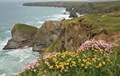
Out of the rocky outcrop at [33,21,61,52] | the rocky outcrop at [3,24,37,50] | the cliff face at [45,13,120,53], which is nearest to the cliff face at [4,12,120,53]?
the cliff face at [45,13,120,53]

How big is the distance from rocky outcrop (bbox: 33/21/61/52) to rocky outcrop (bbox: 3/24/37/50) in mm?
3944

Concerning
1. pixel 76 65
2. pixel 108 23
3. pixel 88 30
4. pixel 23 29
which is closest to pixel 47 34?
pixel 23 29

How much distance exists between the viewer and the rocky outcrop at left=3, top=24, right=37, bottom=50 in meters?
51.6

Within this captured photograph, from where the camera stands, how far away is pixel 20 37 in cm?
5222

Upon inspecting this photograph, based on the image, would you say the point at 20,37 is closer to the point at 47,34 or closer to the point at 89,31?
the point at 47,34

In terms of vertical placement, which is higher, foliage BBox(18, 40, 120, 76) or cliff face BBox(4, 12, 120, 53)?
foliage BBox(18, 40, 120, 76)

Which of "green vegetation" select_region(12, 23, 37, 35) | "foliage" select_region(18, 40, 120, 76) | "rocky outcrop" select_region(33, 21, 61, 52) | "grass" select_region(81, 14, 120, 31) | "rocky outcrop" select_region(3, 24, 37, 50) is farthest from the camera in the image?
"green vegetation" select_region(12, 23, 37, 35)

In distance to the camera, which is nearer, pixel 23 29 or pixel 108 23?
pixel 108 23

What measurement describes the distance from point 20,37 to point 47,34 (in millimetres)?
6177

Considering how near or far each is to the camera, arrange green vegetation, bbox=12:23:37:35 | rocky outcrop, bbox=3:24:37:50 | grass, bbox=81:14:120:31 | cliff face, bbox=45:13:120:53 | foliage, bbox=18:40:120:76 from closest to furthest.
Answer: foliage, bbox=18:40:120:76
cliff face, bbox=45:13:120:53
grass, bbox=81:14:120:31
rocky outcrop, bbox=3:24:37:50
green vegetation, bbox=12:23:37:35

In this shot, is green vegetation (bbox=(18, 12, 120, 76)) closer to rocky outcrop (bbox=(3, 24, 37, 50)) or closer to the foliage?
the foliage

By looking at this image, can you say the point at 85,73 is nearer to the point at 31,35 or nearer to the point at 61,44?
the point at 61,44

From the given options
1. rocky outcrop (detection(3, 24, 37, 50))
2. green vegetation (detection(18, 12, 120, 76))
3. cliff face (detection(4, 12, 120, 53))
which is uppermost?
green vegetation (detection(18, 12, 120, 76))

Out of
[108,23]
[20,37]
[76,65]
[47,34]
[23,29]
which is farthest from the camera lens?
[23,29]
